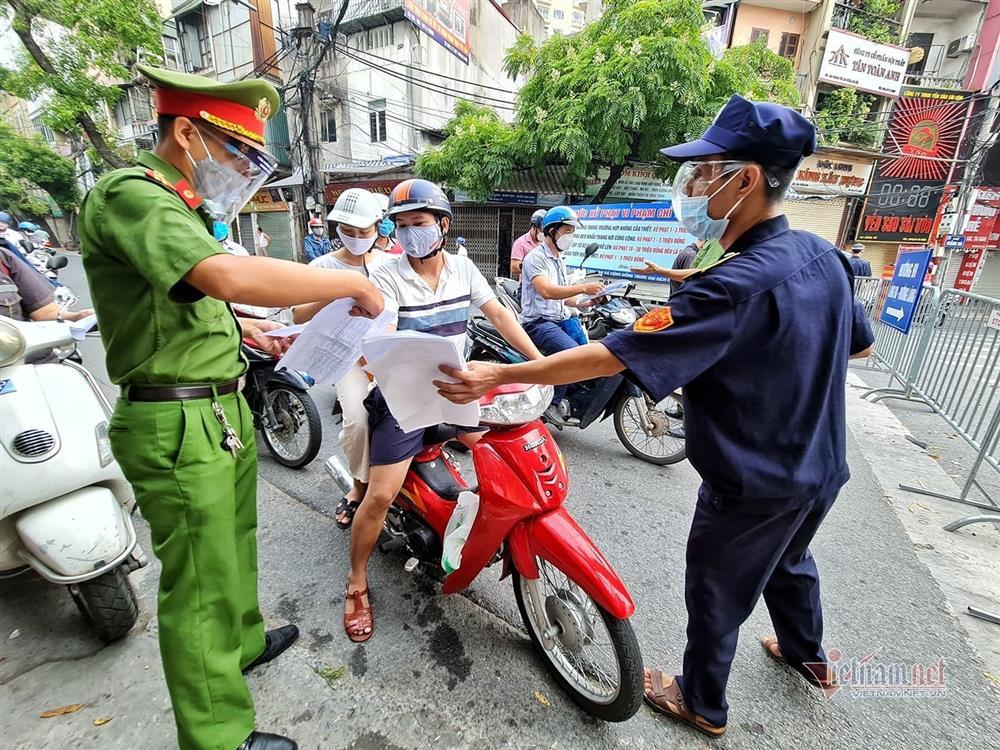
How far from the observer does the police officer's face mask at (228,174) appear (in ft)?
4.20

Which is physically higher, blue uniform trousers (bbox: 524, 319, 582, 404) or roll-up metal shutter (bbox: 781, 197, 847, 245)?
roll-up metal shutter (bbox: 781, 197, 847, 245)

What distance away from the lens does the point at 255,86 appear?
126 centimetres

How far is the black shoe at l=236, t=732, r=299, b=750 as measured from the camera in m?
1.46

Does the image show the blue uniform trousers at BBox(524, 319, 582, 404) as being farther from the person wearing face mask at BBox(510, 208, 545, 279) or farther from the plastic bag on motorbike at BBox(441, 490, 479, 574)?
the plastic bag on motorbike at BBox(441, 490, 479, 574)

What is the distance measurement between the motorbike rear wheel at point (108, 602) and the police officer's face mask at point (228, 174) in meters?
1.46

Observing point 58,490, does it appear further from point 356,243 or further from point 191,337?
point 356,243

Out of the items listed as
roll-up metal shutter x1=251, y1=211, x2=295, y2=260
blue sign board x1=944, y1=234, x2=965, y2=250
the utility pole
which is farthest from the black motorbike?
blue sign board x1=944, y1=234, x2=965, y2=250

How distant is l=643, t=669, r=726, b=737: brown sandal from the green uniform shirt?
A: 186 cm

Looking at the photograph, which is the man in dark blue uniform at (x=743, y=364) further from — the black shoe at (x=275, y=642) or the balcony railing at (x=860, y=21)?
the balcony railing at (x=860, y=21)

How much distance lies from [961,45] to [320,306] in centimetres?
2230

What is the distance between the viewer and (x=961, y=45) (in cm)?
1459

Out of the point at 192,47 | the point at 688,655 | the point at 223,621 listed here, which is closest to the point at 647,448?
the point at 688,655

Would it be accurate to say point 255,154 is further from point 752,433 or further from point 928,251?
point 928,251

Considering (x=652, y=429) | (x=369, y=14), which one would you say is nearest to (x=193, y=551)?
(x=652, y=429)
